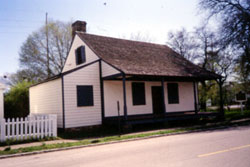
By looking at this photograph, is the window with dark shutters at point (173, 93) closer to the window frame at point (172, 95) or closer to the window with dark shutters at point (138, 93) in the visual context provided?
the window frame at point (172, 95)

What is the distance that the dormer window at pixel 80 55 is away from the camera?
60.7 ft

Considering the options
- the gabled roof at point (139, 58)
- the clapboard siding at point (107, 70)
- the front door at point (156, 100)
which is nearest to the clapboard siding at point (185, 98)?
the front door at point (156, 100)

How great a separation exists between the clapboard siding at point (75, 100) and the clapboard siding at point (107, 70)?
1.63ft

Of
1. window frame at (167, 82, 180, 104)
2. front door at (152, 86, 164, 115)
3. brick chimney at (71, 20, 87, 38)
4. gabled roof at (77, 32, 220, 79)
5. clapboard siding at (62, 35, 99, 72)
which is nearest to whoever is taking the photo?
gabled roof at (77, 32, 220, 79)

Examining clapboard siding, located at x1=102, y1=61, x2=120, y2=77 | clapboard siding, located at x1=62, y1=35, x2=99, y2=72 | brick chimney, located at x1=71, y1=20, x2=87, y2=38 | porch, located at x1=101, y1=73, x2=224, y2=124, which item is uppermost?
brick chimney, located at x1=71, y1=20, x2=87, y2=38

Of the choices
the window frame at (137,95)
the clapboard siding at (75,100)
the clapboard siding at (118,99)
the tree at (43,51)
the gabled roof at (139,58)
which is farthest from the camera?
the tree at (43,51)

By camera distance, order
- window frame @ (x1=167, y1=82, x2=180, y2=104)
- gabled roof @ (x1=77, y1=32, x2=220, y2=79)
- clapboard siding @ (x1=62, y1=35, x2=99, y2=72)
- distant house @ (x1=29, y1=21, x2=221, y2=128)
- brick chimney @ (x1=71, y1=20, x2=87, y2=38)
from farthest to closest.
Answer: brick chimney @ (x1=71, y1=20, x2=87, y2=38), window frame @ (x1=167, y1=82, x2=180, y2=104), clapboard siding @ (x1=62, y1=35, x2=99, y2=72), gabled roof @ (x1=77, y1=32, x2=220, y2=79), distant house @ (x1=29, y1=21, x2=221, y2=128)

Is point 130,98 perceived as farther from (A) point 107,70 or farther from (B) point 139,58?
(B) point 139,58

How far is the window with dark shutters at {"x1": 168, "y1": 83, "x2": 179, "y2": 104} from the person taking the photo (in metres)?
19.4

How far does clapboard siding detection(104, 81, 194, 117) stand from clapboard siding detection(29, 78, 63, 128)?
119 inches

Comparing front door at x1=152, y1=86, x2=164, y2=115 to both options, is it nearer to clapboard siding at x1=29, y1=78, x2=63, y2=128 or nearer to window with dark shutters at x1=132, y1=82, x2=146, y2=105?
window with dark shutters at x1=132, y1=82, x2=146, y2=105

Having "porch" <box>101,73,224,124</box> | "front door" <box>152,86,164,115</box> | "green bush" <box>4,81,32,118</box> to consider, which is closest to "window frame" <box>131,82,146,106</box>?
"porch" <box>101,73,224,124</box>

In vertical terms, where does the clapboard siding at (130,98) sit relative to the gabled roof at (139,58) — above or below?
below

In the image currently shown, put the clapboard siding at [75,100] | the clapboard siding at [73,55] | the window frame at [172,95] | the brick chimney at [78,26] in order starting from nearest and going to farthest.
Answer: the clapboard siding at [75,100] < the clapboard siding at [73,55] < the window frame at [172,95] < the brick chimney at [78,26]
